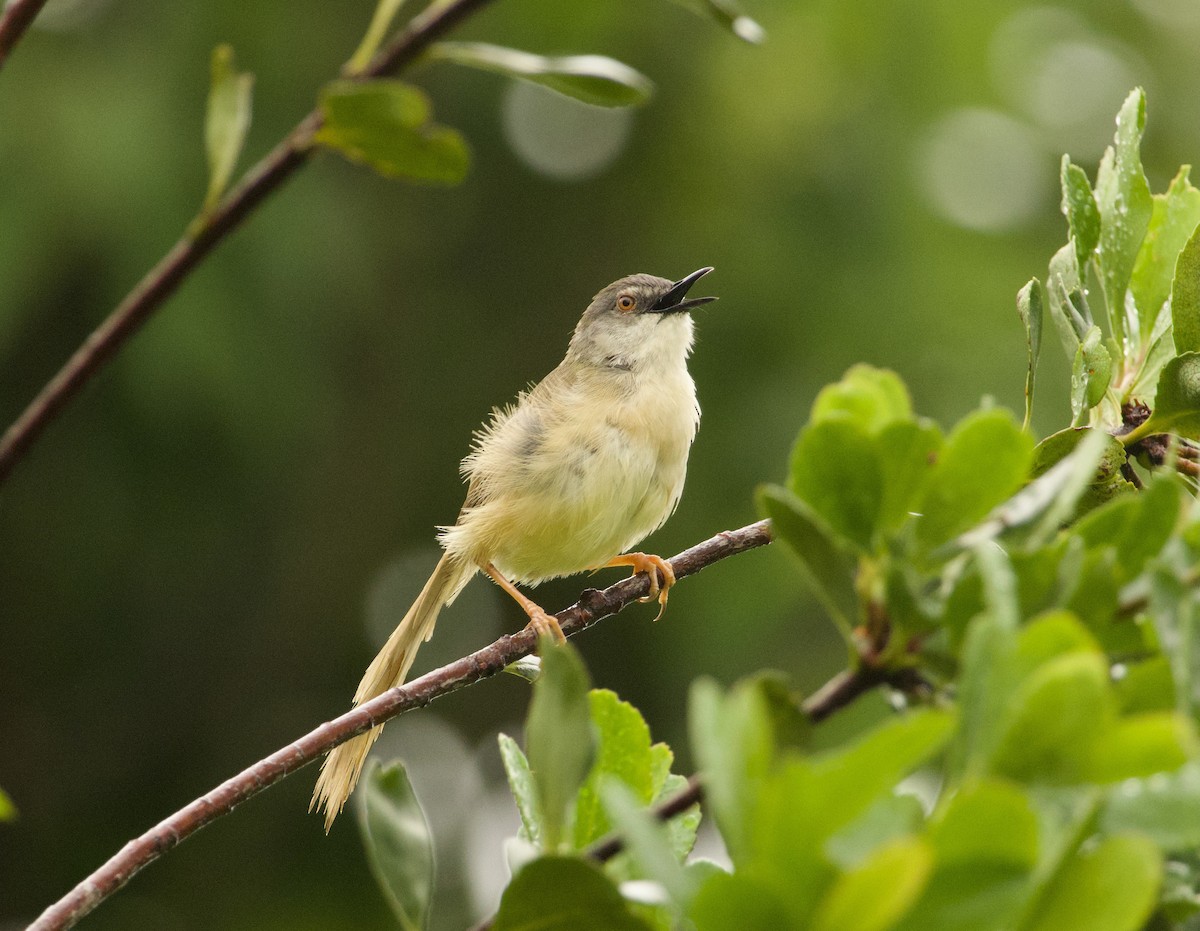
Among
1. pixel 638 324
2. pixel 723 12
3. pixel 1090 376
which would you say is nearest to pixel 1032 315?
pixel 1090 376

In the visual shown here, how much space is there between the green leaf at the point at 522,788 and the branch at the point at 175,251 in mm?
590

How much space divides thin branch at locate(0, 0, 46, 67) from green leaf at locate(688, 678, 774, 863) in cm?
113

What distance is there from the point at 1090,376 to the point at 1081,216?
7.8 inches

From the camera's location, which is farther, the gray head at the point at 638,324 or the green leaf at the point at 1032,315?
the gray head at the point at 638,324

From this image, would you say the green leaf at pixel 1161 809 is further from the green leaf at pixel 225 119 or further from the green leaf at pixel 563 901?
the green leaf at pixel 225 119

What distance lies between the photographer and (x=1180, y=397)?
4.70 ft

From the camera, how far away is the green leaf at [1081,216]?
157 cm

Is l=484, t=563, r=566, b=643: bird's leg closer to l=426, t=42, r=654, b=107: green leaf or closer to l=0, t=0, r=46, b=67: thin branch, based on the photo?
l=426, t=42, r=654, b=107: green leaf

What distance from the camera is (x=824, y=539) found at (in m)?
0.94

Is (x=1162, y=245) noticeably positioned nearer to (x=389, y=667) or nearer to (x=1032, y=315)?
(x=1032, y=315)

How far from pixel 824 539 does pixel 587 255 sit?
10.1 meters

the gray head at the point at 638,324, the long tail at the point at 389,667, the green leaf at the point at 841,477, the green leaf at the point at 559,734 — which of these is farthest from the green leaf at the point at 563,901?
the gray head at the point at 638,324

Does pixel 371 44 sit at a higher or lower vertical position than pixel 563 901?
higher

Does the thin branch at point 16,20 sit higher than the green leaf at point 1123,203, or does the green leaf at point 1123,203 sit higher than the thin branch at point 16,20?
the thin branch at point 16,20
